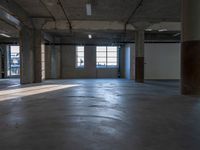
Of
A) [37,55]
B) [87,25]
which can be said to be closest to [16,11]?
[37,55]

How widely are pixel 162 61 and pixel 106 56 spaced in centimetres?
459

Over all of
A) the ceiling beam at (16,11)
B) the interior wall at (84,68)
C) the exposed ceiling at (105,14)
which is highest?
the exposed ceiling at (105,14)

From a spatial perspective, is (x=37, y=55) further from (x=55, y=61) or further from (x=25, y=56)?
(x=55, y=61)

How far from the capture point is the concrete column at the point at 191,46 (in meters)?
5.60

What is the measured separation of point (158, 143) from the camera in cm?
219

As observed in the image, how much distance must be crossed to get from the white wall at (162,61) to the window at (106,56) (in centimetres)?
305

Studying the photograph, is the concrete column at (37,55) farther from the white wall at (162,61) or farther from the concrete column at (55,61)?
Answer: the white wall at (162,61)

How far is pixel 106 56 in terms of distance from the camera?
16.3 m

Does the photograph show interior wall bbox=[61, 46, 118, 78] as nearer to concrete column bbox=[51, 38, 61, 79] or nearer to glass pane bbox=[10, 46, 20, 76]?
concrete column bbox=[51, 38, 61, 79]

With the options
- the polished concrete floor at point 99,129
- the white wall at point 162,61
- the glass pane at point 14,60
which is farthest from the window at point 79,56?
the polished concrete floor at point 99,129

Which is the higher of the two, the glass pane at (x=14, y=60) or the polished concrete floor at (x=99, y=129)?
the glass pane at (x=14, y=60)

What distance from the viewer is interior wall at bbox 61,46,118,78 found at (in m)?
15.8

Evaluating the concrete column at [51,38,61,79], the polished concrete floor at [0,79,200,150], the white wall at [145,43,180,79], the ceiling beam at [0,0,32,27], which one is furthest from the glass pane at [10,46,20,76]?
the polished concrete floor at [0,79,200,150]

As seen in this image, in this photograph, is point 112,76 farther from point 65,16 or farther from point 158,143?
point 158,143
